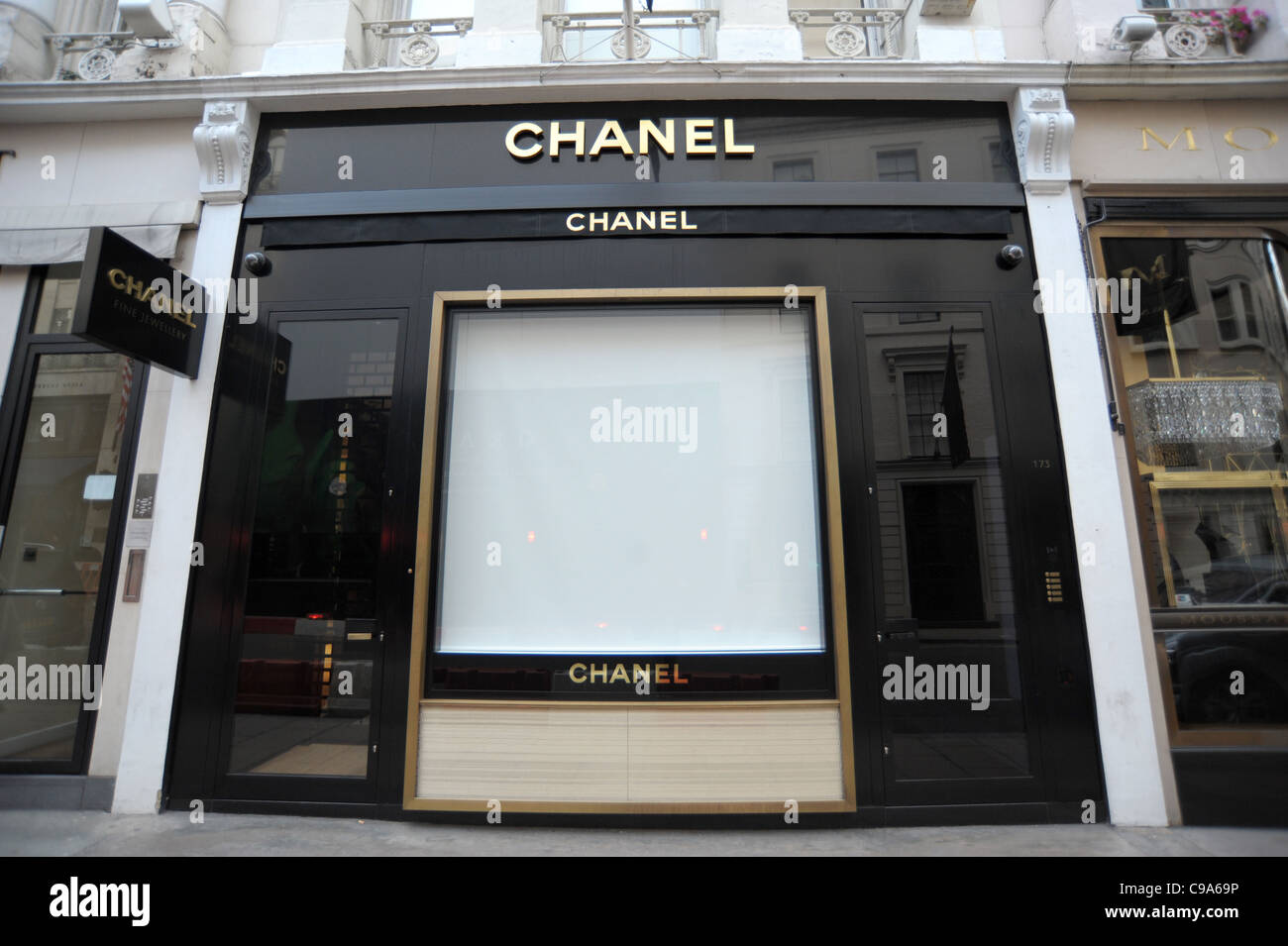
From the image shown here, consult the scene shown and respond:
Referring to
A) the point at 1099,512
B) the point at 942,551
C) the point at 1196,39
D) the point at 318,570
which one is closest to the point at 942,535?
the point at 942,551

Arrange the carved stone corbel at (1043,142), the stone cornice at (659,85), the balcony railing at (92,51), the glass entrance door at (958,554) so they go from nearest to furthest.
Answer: the glass entrance door at (958,554) < the carved stone corbel at (1043,142) < the stone cornice at (659,85) < the balcony railing at (92,51)

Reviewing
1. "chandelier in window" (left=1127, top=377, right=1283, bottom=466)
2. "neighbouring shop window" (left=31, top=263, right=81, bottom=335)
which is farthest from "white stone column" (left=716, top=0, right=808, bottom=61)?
"neighbouring shop window" (left=31, top=263, right=81, bottom=335)

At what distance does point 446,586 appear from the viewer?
5.01m

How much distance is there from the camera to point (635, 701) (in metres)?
4.71

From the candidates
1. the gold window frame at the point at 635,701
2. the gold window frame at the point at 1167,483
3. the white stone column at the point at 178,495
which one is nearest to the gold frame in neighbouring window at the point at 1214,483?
the gold window frame at the point at 1167,483

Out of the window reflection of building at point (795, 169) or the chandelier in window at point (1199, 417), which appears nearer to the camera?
the chandelier in window at point (1199, 417)

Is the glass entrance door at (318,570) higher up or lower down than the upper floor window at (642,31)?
lower down

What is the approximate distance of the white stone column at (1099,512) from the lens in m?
4.58

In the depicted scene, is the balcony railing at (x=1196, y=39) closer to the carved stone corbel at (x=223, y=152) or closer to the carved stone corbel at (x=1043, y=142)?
the carved stone corbel at (x=1043, y=142)

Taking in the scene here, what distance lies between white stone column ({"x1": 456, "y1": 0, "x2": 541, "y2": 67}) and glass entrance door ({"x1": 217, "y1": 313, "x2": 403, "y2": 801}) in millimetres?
2762

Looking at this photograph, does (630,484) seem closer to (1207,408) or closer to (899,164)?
(899,164)

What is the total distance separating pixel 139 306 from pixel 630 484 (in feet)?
13.5

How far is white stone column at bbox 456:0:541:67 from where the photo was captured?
578 centimetres

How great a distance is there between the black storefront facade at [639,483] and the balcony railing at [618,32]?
33.3 inches
